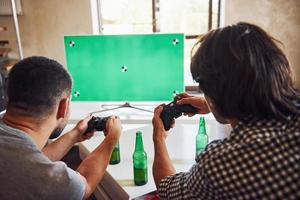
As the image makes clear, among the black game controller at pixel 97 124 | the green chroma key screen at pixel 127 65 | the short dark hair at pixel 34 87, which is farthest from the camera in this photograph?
the green chroma key screen at pixel 127 65

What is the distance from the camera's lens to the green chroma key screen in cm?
177

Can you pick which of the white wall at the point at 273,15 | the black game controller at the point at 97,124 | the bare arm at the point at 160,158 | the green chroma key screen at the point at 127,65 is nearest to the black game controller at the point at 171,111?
the bare arm at the point at 160,158

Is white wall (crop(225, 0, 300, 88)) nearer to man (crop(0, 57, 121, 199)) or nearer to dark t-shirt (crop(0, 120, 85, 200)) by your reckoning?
man (crop(0, 57, 121, 199))

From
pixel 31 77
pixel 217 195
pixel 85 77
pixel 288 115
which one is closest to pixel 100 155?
pixel 31 77

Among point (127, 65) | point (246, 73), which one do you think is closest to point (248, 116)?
point (246, 73)

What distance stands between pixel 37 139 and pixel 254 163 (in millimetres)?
660

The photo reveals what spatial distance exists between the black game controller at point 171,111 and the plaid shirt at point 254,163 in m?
0.40

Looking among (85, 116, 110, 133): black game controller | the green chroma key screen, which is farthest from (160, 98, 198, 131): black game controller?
the green chroma key screen

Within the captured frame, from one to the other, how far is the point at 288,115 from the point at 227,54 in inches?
7.9

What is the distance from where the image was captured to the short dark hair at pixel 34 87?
926mm

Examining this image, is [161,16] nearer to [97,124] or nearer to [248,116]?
[97,124]

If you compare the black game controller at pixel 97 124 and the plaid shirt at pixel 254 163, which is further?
the black game controller at pixel 97 124

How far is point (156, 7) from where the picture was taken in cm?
291

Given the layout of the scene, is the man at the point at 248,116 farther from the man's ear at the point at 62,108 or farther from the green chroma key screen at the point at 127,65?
the green chroma key screen at the point at 127,65
